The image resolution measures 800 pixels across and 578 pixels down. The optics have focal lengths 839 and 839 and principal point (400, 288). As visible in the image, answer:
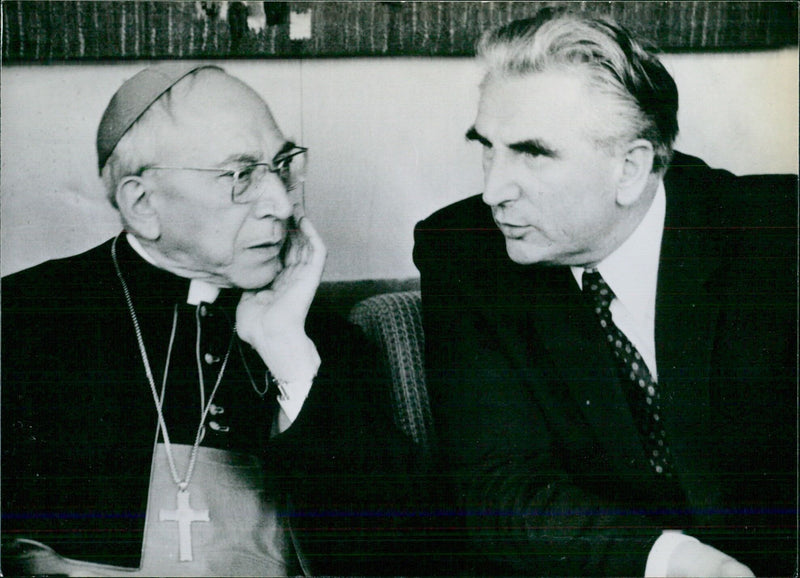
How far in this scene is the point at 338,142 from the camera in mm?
2291

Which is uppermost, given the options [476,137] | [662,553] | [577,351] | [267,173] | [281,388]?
[476,137]

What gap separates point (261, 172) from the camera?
2191mm

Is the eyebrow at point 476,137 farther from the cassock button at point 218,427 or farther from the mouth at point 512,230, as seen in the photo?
the cassock button at point 218,427

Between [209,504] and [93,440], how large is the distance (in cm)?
35

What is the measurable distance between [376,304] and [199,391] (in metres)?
0.53

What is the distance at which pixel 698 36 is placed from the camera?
2.32m

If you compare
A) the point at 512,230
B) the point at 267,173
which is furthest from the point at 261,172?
the point at 512,230

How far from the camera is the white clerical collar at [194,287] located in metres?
2.23

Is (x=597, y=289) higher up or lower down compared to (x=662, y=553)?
higher up

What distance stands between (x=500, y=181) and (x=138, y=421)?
3.75 feet

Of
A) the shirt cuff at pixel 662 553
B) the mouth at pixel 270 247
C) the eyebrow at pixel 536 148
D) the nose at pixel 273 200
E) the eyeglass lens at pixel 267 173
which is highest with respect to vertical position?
the eyebrow at pixel 536 148

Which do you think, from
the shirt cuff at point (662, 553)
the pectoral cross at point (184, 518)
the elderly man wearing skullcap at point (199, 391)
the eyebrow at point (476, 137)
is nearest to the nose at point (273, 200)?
the elderly man wearing skullcap at point (199, 391)

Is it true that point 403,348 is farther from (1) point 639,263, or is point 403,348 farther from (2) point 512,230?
(1) point 639,263

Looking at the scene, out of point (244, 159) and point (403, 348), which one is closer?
point (244, 159)
